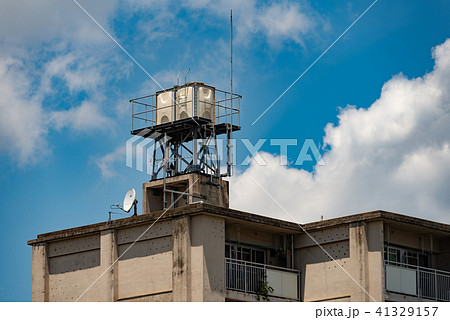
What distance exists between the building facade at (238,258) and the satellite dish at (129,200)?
1110 millimetres

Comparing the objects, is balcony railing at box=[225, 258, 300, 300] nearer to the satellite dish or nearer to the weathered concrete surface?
the weathered concrete surface

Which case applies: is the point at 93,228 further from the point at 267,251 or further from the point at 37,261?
the point at 267,251

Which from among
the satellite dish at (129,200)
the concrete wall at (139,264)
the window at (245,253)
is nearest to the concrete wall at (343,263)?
the window at (245,253)

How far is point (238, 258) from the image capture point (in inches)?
1865

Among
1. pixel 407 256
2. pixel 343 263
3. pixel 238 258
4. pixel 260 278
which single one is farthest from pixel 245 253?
pixel 407 256

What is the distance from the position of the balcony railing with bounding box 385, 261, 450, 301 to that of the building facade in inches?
2.0

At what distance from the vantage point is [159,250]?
45.2 meters

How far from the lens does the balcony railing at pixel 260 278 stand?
1779 inches

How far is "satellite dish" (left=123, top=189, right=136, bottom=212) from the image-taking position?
157 feet

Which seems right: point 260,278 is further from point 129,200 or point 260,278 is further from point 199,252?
point 129,200

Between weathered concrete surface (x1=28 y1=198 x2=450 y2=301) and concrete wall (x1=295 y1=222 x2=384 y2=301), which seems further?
concrete wall (x1=295 y1=222 x2=384 y2=301)

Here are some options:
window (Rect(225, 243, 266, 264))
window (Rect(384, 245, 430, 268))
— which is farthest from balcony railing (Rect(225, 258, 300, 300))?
window (Rect(384, 245, 430, 268))

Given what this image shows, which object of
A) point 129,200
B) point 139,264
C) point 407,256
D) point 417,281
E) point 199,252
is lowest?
point 417,281

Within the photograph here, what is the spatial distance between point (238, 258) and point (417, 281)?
7.90 m
